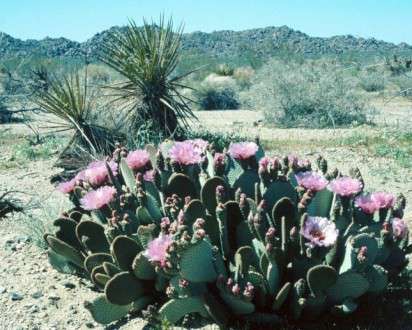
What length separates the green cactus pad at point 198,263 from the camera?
10.6 feet

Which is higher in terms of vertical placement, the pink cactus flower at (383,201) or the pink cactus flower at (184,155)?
the pink cactus flower at (184,155)

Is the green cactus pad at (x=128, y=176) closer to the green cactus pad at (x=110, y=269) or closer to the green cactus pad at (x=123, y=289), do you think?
the green cactus pad at (x=110, y=269)

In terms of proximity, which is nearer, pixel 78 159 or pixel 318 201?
pixel 318 201

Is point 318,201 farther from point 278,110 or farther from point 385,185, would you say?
point 278,110

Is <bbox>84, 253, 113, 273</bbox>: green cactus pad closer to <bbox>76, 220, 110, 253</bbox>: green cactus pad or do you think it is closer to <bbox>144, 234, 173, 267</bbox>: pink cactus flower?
<bbox>76, 220, 110, 253</bbox>: green cactus pad

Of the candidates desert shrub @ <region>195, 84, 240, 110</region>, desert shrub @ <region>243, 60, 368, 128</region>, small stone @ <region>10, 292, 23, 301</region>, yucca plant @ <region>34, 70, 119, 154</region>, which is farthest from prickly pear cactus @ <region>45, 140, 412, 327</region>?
desert shrub @ <region>195, 84, 240, 110</region>

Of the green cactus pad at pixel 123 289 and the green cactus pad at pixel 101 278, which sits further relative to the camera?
the green cactus pad at pixel 101 278

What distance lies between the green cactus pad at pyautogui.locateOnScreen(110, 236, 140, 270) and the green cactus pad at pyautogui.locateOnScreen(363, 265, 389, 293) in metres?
1.35

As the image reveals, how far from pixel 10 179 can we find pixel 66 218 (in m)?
4.60

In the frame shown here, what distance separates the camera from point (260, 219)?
3352 millimetres

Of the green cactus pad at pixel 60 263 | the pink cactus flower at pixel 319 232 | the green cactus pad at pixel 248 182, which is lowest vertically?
the green cactus pad at pixel 60 263

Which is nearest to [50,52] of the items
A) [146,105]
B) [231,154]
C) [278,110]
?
[278,110]

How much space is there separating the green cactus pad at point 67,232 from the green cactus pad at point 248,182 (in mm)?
1192

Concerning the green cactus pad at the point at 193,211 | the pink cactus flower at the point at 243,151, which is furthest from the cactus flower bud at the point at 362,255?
the pink cactus flower at the point at 243,151
